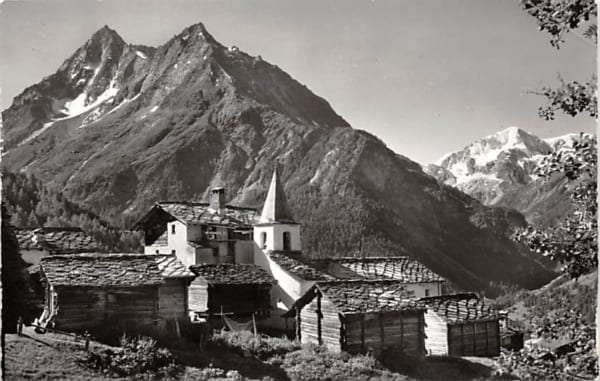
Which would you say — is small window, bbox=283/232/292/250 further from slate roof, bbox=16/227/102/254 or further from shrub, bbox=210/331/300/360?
slate roof, bbox=16/227/102/254

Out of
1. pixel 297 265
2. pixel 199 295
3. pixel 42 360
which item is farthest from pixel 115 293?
pixel 297 265

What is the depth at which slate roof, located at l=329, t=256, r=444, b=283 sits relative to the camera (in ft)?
119

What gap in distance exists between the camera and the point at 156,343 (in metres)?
22.6

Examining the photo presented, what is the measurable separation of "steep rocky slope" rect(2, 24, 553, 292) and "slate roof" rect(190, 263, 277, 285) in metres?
56.1

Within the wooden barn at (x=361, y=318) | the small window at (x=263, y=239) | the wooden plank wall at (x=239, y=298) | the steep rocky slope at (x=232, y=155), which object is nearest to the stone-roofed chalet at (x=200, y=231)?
the small window at (x=263, y=239)

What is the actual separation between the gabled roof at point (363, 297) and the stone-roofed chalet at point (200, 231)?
9283 millimetres

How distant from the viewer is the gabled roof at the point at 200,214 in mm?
35250

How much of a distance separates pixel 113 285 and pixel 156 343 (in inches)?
105

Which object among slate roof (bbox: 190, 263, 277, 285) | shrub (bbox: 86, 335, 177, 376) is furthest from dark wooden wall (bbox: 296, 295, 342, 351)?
shrub (bbox: 86, 335, 177, 376)

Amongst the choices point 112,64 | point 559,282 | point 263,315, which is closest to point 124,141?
point 112,64

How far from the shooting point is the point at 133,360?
64.8 feet

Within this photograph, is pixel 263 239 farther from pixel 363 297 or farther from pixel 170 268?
pixel 170 268

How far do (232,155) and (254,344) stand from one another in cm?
10527

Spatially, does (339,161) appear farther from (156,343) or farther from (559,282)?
(156,343)
